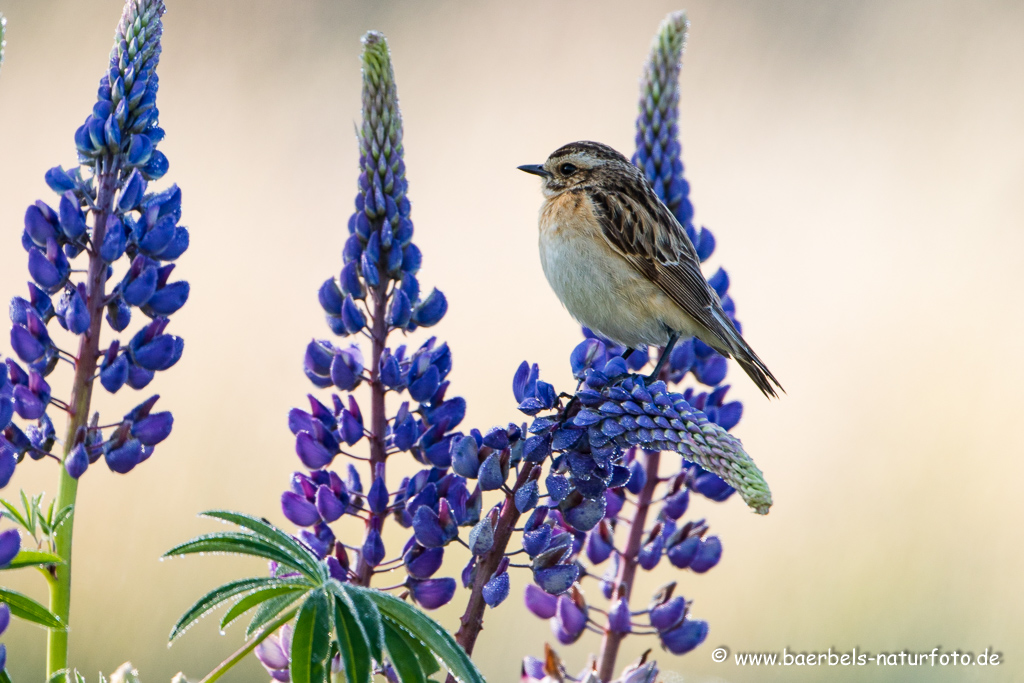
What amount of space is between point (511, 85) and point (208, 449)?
3.57 m

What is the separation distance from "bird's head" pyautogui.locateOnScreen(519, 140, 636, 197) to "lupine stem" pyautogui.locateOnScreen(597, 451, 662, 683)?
1.38 meters

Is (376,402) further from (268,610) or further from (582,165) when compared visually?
(582,165)

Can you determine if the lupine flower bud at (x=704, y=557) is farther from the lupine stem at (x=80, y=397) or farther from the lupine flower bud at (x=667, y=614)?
the lupine stem at (x=80, y=397)

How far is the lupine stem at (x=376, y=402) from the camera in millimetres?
1883

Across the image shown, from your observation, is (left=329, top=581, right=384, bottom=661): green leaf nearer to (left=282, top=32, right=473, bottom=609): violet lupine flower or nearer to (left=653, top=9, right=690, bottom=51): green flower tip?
(left=282, top=32, right=473, bottom=609): violet lupine flower

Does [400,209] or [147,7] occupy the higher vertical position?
[147,7]

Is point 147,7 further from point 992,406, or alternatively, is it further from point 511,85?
point 511,85

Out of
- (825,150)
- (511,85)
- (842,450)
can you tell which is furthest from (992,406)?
(511,85)

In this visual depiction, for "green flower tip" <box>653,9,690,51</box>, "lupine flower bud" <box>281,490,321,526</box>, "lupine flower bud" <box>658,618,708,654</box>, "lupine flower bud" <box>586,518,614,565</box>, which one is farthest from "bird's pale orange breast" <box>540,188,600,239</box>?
"lupine flower bud" <box>281,490,321,526</box>

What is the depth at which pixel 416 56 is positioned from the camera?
24.7ft

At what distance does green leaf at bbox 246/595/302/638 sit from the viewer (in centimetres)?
150

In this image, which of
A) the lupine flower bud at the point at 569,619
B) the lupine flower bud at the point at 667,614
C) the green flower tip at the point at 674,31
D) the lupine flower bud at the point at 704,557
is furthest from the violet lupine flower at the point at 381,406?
the green flower tip at the point at 674,31

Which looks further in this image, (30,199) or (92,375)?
(30,199)

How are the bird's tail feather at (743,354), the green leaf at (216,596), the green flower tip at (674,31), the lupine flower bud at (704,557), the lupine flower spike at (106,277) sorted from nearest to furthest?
the green leaf at (216,596), the lupine flower spike at (106,277), the lupine flower bud at (704,557), the green flower tip at (674,31), the bird's tail feather at (743,354)
